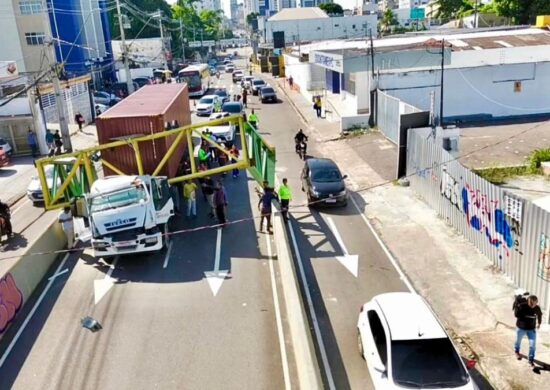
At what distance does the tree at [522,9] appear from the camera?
62.1 meters

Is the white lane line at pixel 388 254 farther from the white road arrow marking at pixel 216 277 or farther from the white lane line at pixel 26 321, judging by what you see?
the white lane line at pixel 26 321

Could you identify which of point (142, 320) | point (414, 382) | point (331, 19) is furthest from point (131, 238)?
point (331, 19)

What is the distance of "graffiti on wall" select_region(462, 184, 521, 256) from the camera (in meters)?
13.2

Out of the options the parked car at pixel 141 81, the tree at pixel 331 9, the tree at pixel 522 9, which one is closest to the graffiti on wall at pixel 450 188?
the tree at pixel 522 9

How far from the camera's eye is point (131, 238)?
1540cm

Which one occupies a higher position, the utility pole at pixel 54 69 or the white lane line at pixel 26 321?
the utility pole at pixel 54 69

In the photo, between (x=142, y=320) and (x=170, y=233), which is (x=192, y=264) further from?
(x=142, y=320)

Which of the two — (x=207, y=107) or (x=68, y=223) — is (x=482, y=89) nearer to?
(x=207, y=107)

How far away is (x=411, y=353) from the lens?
29.8 ft

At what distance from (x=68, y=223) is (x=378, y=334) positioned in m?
11.3

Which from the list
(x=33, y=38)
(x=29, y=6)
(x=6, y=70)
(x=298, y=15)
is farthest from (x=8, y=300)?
(x=298, y=15)

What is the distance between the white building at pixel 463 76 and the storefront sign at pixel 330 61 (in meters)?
0.06

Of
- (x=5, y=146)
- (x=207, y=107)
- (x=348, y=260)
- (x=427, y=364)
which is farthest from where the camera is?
(x=207, y=107)

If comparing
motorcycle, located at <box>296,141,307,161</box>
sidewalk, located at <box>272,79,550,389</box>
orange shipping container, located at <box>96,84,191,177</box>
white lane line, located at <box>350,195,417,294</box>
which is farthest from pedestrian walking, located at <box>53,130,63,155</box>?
white lane line, located at <box>350,195,417,294</box>
